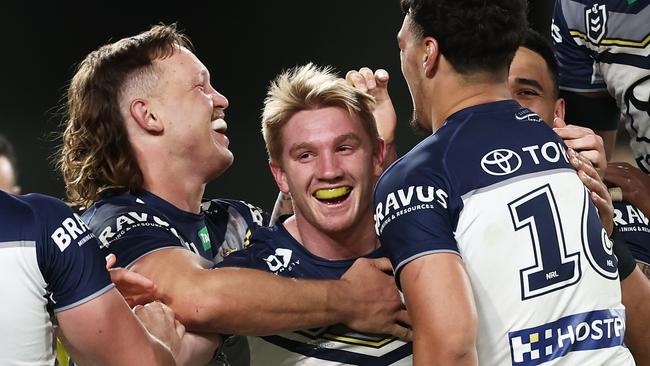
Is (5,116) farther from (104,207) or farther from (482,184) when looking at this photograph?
(482,184)

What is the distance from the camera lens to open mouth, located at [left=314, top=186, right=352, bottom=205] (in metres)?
2.83

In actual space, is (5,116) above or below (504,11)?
below

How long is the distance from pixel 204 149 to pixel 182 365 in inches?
35.2

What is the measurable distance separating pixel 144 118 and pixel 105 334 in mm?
1194

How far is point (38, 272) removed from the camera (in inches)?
81.3

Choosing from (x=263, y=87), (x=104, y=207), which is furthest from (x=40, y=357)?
(x=263, y=87)

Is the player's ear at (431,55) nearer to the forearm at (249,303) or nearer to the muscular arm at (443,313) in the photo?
the muscular arm at (443,313)

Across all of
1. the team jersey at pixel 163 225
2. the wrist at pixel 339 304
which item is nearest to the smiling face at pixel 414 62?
the wrist at pixel 339 304

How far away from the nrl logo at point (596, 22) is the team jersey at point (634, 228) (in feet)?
1.89

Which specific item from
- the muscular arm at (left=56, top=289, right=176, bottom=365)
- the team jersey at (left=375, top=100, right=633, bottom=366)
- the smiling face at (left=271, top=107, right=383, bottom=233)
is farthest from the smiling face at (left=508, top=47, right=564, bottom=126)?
the muscular arm at (left=56, top=289, right=176, bottom=365)

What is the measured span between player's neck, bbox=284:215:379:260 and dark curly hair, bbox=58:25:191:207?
62 centimetres

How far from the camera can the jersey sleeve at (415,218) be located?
2.15 metres

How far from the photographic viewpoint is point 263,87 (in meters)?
6.30

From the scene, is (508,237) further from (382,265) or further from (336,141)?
(336,141)
